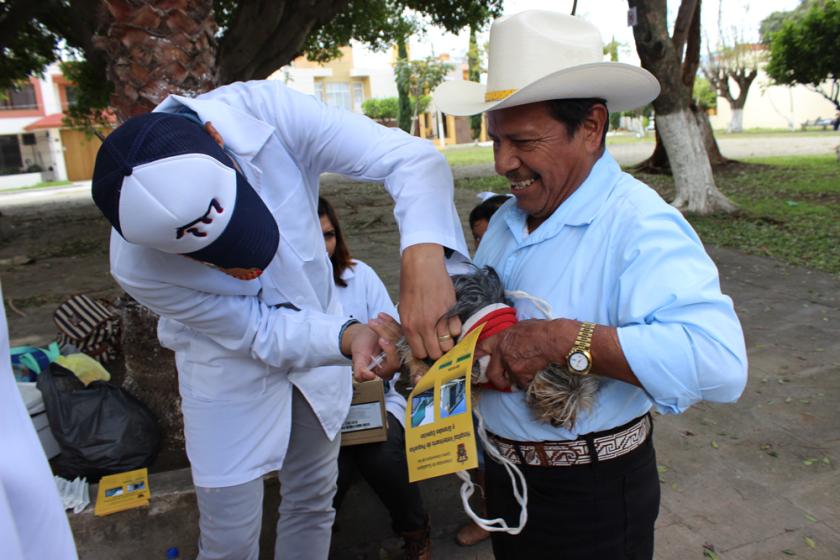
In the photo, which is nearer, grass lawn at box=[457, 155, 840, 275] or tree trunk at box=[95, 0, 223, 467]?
tree trunk at box=[95, 0, 223, 467]

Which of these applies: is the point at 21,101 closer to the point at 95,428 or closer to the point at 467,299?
the point at 95,428

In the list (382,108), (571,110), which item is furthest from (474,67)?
(571,110)

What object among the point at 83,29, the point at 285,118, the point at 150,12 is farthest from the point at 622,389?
the point at 83,29

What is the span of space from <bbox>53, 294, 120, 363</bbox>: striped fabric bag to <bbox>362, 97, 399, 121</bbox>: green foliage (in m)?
42.8

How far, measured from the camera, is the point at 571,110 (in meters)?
1.57

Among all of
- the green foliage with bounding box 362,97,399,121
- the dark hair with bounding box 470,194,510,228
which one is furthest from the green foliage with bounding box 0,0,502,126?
the green foliage with bounding box 362,97,399,121

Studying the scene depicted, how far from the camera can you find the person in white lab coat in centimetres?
86

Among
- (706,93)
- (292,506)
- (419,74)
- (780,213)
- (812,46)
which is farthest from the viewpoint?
(706,93)

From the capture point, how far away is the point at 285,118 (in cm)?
186

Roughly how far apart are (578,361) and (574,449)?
0.34 meters

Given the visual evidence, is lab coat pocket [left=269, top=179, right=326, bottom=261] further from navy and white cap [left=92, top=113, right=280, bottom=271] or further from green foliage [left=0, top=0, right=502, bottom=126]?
green foliage [left=0, top=0, right=502, bottom=126]

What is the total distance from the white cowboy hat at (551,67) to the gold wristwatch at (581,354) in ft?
1.87

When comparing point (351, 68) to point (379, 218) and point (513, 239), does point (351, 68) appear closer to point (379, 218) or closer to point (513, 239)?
point (379, 218)

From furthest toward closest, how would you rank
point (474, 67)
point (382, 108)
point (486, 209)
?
point (382, 108) < point (474, 67) < point (486, 209)
